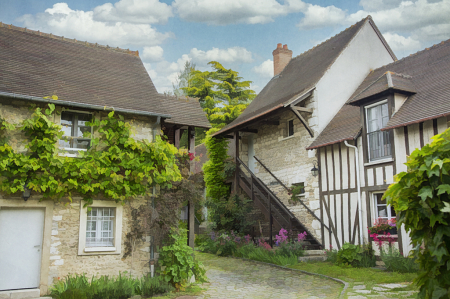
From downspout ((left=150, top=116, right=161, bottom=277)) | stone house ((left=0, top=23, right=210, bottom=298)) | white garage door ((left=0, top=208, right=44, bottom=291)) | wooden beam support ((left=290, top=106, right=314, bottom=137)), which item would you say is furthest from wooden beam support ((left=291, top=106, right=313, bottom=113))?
white garage door ((left=0, top=208, right=44, bottom=291))

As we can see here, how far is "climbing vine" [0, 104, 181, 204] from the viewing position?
6.92m

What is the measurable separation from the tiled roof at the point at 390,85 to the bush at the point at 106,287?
6.81 m

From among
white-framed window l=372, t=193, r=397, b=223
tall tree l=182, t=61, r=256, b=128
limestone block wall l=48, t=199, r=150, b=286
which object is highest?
tall tree l=182, t=61, r=256, b=128

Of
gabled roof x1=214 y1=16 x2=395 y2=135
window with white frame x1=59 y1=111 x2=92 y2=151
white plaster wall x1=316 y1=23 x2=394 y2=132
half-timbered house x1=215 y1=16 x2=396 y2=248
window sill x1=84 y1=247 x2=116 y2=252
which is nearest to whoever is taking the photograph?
window sill x1=84 y1=247 x2=116 y2=252

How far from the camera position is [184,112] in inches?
380

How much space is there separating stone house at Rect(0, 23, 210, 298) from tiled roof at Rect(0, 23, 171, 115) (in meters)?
0.02

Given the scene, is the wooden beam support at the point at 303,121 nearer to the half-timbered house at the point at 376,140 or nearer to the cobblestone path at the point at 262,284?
the half-timbered house at the point at 376,140

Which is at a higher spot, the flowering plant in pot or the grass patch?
the flowering plant in pot

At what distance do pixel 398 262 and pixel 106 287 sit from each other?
612 centimetres

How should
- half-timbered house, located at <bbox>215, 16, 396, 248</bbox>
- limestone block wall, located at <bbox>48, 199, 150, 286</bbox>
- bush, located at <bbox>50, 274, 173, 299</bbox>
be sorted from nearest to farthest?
1. bush, located at <bbox>50, 274, 173, 299</bbox>
2. limestone block wall, located at <bbox>48, 199, 150, 286</bbox>
3. half-timbered house, located at <bbox>215, 16, 396, 248</bbox>

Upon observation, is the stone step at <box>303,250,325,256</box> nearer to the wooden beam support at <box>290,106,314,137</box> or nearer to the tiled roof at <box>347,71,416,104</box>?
the wooden beam support at <box>290,106,314,137</box>

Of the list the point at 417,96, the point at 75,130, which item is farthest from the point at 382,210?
the point at 75,130

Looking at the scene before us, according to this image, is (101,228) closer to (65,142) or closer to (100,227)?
(100,227)

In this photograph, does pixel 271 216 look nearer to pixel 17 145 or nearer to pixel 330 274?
pixel 330 274
